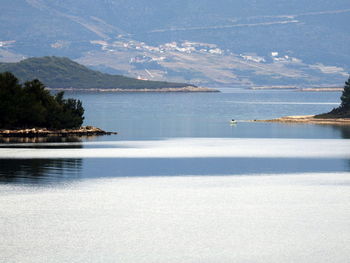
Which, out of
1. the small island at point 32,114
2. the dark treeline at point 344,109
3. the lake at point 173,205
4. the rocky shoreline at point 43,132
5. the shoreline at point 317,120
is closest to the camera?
→ the lake at point 173,205

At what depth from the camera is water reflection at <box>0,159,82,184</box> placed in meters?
59.8

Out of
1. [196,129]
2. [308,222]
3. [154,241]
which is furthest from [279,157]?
[196,129]

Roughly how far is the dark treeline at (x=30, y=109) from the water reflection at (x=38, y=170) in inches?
1442

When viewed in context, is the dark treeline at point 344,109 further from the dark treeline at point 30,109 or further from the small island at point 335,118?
the dark treeline at point 30,109

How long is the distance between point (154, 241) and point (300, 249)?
573 cm

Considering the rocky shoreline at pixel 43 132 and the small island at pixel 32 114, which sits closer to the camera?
the rocky shoreline at pixel 43 132

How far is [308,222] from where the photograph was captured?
42.1 metres

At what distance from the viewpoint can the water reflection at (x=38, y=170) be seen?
196 ft

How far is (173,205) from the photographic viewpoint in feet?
157

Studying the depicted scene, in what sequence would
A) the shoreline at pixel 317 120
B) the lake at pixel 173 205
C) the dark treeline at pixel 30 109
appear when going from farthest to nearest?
the shoreline at pixel 317 120 → the dark treeline at pixel 30 109 → the lake at pixel 173 205

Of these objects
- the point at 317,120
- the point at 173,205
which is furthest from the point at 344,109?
the point at 173,205

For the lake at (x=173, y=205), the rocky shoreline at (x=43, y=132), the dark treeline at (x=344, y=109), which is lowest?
Result: the lake at (x=173, y=205)

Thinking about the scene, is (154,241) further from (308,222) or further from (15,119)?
(15,119)

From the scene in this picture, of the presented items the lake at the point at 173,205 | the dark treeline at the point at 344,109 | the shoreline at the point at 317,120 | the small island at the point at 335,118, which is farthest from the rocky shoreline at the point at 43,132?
the dark treeline at the point at 344,109
